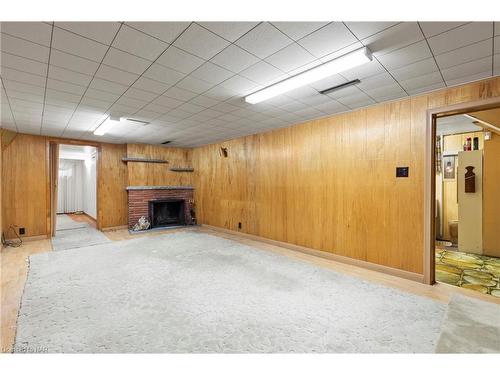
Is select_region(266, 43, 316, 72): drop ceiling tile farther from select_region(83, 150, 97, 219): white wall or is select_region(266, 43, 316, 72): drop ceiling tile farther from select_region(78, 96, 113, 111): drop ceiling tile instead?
select_region(83, 150, 97, 219): white wall

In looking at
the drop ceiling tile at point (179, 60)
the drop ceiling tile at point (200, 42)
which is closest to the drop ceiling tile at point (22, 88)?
the drop ceiling tile at point (179, 60)

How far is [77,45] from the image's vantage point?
2.17 metres

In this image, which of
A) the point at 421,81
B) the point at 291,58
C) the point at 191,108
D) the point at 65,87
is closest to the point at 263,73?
the point at 291,58

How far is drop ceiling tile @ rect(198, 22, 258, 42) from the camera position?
74.7 inches

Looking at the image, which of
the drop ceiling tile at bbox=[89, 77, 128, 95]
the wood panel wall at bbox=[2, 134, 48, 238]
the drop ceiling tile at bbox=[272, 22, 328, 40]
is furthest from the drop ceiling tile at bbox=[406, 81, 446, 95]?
the wood panel wall at bbox=[2, 134, 48, 238]

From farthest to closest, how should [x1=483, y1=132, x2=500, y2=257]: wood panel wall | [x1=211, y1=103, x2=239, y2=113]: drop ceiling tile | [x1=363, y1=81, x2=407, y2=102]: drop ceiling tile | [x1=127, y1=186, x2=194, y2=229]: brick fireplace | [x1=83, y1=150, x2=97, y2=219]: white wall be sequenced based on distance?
[x1=83, y1=150, x2=97, y2=219]: white wall → [x1=127, y1=186, x2=194, y2=229]: brick fireplace → [x1=483, y1=132, x2=500, y2=257]: wood panel wall → [x1=211, y1=103, x2=239, y2=113]: drop ceiling tile → [x1=363, y1=81, x2=407, y2=102]: drop ceiling tile

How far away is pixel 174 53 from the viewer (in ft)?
7.66

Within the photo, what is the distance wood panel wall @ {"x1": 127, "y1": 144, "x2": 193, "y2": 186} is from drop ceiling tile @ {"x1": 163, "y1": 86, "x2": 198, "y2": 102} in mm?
4571

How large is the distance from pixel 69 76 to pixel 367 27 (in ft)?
10.5

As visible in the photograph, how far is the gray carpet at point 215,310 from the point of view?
6.57 feet

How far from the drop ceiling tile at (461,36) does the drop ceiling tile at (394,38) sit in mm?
183
